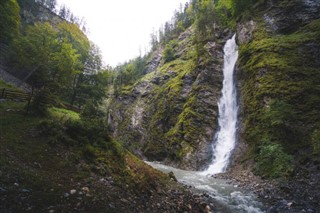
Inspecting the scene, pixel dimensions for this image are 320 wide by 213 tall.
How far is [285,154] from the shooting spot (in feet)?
58.6

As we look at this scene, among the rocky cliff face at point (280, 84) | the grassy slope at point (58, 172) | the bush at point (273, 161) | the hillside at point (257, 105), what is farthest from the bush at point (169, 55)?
the grassy slope at point (58, 172)

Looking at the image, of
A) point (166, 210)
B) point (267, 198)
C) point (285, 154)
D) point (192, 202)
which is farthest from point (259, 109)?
point (166, 210)

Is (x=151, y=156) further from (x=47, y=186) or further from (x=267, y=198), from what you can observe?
(x=47, y=186)

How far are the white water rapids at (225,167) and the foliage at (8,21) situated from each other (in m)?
34.6

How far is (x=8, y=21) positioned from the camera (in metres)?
39.5

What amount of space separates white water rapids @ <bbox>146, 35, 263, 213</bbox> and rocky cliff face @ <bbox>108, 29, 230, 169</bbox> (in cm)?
129

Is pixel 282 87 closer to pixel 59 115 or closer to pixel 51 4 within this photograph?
pixel 59 115

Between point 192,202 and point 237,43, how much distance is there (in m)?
35.0

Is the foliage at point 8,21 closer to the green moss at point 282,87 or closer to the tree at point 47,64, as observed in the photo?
the tree at point 47,64

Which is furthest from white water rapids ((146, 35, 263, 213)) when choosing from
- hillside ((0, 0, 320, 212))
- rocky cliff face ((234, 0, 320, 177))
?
rocky cliff face ((234, 0, 320, 177))

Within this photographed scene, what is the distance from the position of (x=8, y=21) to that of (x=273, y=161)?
4684 cm

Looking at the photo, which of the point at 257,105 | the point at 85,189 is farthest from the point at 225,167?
the point at 85,189

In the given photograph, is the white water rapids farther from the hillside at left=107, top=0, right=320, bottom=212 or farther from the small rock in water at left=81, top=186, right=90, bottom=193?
the small rock in water at left=81, top=186, right=90, bottom=193

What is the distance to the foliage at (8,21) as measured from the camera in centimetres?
3743
